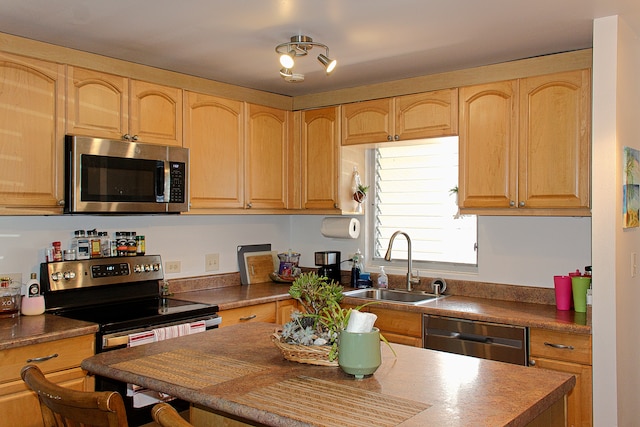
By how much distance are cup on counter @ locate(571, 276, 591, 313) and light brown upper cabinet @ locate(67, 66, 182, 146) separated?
95.0 inches

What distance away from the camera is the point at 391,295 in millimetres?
3996

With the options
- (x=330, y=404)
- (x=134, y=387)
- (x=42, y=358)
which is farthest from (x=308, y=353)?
(x=42, y=358)

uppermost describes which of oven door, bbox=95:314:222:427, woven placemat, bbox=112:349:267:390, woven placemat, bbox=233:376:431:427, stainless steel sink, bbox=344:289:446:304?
woven placemat, bbox=112:349:267:390

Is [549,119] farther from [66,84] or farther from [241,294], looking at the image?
[66,84]

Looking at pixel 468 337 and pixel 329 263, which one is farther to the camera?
pixel 329 263

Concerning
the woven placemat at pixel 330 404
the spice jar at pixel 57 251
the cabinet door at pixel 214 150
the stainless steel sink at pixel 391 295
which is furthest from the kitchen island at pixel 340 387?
the stainless steel sink at pixel 391 295

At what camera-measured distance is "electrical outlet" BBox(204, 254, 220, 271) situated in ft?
13.4

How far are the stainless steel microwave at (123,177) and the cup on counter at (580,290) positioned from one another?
225cm

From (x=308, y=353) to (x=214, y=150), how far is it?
2117mm

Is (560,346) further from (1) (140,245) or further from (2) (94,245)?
(2) (94,245)

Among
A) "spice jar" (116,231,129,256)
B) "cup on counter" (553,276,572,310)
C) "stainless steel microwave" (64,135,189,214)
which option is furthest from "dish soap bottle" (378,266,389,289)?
"spice jar" (116,231,129,256)

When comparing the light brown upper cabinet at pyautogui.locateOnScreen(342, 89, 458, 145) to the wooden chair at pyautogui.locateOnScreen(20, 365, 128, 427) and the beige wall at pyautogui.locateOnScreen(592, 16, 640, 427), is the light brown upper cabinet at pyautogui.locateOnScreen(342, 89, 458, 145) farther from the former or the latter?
the wooden chair at pyautogui.locateOnScreen(20, 365, 128, 427)

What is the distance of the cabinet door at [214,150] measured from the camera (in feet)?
11.8

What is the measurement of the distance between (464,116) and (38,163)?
7.76 ft
